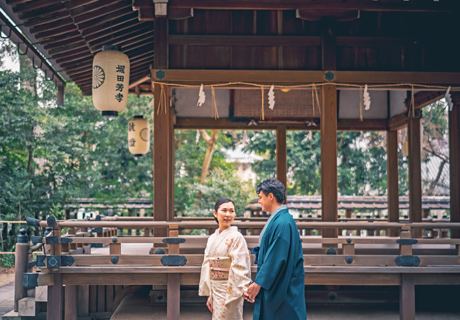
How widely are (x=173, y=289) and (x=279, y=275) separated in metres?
3.39

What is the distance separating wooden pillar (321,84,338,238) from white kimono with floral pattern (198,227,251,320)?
3352 mm

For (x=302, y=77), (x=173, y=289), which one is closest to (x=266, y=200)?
(x=173, y=289)

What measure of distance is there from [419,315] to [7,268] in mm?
11757

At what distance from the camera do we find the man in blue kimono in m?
4.25

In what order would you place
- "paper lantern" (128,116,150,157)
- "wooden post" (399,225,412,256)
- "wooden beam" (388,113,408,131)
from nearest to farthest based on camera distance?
"wooden post" (399,225,412,256) < "wooden beam" (388,113,408,131) < "paper lantern" (128,116,150,157)

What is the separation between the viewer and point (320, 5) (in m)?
8.07

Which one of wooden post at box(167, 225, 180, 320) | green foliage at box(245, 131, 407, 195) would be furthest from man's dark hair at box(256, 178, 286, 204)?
green foliage at box(245, 131, 407, 195)

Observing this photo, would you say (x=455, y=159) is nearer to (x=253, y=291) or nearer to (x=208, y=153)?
(x=253, y=291)

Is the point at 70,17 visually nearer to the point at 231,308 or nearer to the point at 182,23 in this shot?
the point at 182,23

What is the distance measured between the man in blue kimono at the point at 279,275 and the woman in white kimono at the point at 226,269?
691 mm

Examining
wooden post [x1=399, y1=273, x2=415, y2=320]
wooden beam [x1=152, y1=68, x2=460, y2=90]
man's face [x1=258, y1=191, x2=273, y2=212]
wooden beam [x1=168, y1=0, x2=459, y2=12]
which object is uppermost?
wooden beam [x1=168, y1=0, x2=459, y2=12]

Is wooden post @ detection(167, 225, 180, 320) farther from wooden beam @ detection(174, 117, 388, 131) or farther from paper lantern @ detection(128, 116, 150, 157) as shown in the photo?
paper lantern @ detection(128, 116, 150, 157)

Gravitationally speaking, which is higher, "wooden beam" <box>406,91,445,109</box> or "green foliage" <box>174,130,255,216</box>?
"wooden beam" <box>406,91,445,109</box>

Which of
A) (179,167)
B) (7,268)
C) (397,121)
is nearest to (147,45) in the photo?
(397,121)
